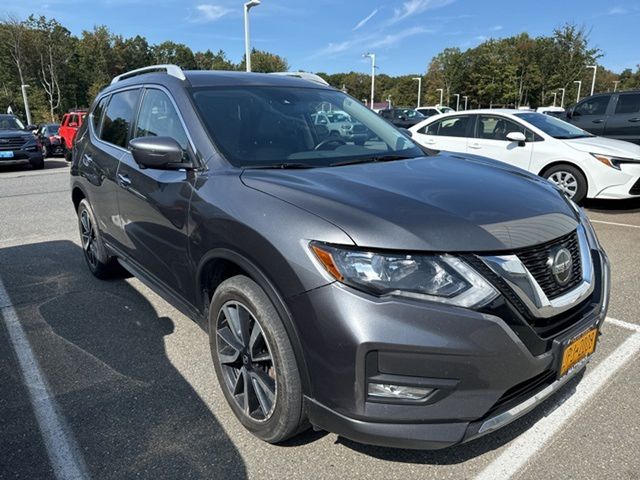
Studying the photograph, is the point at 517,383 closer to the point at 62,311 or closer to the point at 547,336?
the point at 547,336

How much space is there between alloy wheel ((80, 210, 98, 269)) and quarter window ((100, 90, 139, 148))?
94cm

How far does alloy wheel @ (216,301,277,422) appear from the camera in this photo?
2223 millimetres

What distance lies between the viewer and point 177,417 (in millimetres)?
2580

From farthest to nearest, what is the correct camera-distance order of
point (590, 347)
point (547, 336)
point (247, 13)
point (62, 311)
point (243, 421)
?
point (247, 13) → point (62, 311) → point (243, 421) → point (590, 347) → point (547, 336)

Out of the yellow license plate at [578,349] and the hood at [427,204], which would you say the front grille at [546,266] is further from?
the yellow license plate at [578,349]

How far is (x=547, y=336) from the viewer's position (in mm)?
1938

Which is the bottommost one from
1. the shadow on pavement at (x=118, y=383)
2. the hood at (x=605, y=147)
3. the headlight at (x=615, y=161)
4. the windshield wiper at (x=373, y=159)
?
the shadow on pavement at (x=118, y=383)

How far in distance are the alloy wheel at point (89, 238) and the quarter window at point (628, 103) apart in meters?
11.0

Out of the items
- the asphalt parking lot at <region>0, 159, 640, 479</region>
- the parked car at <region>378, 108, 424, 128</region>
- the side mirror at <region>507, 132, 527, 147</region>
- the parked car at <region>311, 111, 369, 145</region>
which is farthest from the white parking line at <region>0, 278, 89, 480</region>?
the parked car at <region>378, 108, 424, 128</region>

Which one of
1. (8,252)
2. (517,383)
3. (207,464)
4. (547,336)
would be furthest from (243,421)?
(8,252)

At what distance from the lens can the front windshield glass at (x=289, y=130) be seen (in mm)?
2711

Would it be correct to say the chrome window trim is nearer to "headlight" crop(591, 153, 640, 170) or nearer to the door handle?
the door handle

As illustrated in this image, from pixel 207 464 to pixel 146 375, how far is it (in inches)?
38.5

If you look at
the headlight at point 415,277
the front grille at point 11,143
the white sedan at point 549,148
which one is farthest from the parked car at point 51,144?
the headlight at point 415,277
